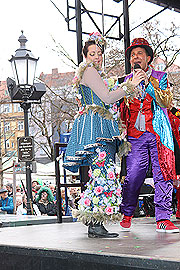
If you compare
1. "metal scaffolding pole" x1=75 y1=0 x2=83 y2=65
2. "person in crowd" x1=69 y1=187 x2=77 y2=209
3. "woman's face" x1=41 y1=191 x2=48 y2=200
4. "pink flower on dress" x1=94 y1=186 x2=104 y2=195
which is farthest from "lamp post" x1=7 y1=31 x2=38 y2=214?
"pink flower on dress" x1=94 y1=186 x2=104 y2=195

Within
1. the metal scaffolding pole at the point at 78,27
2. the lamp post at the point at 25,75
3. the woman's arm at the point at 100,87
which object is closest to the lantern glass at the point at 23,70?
the lamp post at the point at 25,75

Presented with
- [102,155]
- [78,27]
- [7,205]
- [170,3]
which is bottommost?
[7,205]

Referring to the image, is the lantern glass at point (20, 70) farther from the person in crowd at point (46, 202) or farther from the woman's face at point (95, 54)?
the woman's face at point (95, 54)

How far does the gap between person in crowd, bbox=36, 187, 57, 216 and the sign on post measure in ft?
7.16

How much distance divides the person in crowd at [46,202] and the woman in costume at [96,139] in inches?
245

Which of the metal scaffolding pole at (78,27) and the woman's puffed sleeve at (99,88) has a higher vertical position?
the metal scaffolding pole at (78,27)

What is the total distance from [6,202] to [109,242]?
7.59 meters

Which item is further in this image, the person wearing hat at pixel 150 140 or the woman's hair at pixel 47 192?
the woman's hair at pixel 47 192

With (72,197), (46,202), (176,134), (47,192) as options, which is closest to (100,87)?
(176,134)

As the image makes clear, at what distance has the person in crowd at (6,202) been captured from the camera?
1027cm

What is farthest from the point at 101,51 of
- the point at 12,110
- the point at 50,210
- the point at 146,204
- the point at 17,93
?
the point at 12,110

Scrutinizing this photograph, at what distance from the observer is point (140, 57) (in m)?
4.16

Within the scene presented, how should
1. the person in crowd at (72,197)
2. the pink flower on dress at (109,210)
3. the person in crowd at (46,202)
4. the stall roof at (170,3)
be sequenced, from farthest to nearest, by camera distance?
the person in crowd at (72,197) < the person in crowd at (46,202) < the stall roof at (170,3) < the pink flower on dress at (109,210)

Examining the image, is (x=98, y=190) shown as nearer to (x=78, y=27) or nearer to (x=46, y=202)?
(x=78, y=27)
